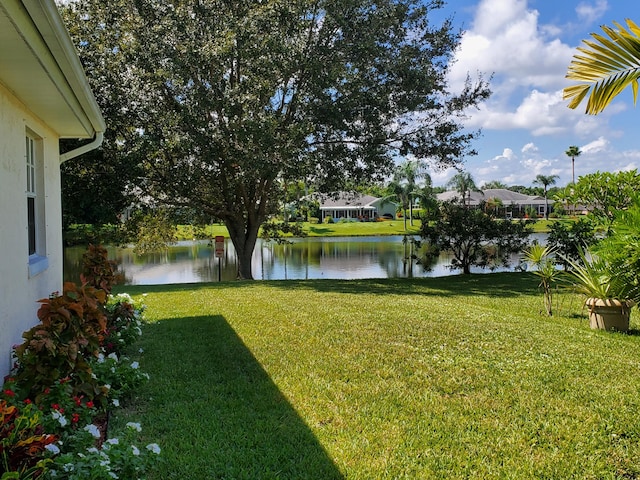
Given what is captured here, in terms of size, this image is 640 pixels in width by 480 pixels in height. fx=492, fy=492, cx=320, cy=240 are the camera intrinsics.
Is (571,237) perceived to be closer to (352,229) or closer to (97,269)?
(97,269)

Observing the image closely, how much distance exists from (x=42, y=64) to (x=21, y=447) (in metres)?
2.44

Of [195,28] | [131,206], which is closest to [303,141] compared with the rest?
[195,28]

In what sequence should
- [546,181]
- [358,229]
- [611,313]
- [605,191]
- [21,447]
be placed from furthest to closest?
[546,181] → [358,229] → [605,191] → [611,313] → [21,447]

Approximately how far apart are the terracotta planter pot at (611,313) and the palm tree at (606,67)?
117 inches

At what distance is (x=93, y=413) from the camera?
3365 mm

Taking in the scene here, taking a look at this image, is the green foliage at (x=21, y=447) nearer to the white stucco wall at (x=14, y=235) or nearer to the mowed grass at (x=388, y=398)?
the mowed grass at (x=388, y=398)

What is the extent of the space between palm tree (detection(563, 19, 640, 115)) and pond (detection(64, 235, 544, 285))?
13.6 metres

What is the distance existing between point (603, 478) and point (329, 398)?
2.02 meters

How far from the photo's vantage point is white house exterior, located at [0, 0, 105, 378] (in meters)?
2.94

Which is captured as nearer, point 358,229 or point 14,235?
point 14,235

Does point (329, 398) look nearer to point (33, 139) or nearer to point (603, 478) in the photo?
point (603, 478)

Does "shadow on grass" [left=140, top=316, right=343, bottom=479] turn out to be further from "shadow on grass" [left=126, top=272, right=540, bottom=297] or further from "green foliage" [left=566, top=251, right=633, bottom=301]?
"shadow on grass" [left=126, top=272, right=540, bottom=297]

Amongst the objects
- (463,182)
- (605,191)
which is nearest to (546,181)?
(463,182)

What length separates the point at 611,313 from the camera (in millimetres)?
6879
